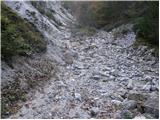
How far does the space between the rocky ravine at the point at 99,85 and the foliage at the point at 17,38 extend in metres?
1.03

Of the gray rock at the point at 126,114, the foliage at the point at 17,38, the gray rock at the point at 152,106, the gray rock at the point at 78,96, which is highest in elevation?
the foliage at the point at 17,38

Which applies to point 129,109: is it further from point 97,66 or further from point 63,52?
point 63,52

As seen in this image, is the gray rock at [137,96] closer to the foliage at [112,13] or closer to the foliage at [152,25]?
the foliage at [152,25]

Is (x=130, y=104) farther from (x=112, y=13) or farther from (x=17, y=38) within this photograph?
(x=112, y=13)

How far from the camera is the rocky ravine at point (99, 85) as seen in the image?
12.7m

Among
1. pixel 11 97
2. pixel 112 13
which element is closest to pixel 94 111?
pixel 11 97

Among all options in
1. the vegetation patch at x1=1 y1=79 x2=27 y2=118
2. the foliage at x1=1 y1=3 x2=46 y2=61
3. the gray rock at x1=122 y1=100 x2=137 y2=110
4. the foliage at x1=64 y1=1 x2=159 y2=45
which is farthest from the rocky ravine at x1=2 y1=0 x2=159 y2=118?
the foliage at x1=64 y1=1 x2=159 y2=45

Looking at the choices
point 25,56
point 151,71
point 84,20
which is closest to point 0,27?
point 25,56

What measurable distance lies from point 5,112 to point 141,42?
12.5m

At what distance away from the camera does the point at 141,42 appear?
2261 cm

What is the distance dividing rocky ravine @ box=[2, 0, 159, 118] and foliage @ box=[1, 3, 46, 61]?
1.03 m

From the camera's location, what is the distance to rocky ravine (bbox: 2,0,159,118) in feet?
41.7

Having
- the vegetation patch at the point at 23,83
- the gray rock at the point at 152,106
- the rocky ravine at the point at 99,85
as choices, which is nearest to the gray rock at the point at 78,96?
the rocky ravine at the point at 99,85

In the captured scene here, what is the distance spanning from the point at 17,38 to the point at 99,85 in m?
4.31
